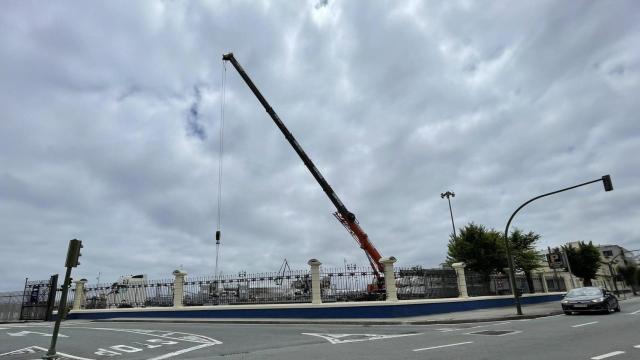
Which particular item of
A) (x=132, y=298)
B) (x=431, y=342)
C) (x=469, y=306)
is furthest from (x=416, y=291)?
(x=132, y=298)

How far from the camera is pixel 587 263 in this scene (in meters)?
51.9

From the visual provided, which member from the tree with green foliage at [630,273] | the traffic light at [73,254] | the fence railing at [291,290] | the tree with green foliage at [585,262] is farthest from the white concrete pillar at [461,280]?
the tree with green foliage at [630,273]

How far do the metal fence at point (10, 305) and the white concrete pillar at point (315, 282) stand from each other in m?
22.5

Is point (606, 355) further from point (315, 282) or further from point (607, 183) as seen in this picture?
point (607, 183)

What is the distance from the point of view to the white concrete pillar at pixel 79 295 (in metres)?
29.6

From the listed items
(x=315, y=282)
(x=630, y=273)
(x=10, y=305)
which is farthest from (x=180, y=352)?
(x=630, y=273)

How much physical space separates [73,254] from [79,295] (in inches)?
917

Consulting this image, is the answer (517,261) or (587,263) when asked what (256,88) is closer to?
(517,261)

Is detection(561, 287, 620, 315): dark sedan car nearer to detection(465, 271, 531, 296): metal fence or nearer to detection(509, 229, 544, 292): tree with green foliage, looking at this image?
detection(465, 271, 531, 296): metal fence

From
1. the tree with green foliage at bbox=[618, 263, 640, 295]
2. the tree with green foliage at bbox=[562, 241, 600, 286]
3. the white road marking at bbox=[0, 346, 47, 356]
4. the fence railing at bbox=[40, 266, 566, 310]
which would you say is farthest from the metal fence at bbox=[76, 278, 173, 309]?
the tree with green foliage at bbox=[618, 263, 640, 295]

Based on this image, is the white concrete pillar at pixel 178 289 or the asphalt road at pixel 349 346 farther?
the white concrete pillar at pixel 178 289

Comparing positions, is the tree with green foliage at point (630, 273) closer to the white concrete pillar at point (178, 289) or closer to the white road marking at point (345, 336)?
the white concrete pillar at point (178, 289)

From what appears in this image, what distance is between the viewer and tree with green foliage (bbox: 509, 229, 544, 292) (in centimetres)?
3394

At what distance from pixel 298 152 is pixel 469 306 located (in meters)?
15.0
